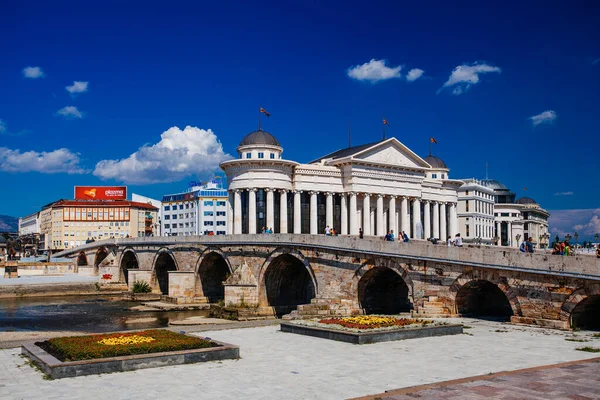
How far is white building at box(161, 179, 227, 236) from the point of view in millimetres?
113375

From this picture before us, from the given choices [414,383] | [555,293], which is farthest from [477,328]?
[414,383]

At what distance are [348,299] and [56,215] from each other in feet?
337

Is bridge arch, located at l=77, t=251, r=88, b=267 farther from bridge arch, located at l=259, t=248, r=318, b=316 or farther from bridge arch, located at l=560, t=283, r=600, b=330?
bridge arch, located at l=560, t=283, r=600, b=330

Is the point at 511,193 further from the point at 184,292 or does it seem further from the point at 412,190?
the point at 184,292

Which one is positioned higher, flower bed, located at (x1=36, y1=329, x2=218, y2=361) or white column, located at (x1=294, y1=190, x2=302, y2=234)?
white column, located at (x1=294, y1=190, x2=302, y2=234)

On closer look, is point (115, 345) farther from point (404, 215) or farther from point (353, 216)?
point (404, 215)

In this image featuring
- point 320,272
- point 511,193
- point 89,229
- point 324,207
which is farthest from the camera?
point 89,229

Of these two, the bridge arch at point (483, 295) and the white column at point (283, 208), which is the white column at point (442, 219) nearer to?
the white column at point (283, 208)

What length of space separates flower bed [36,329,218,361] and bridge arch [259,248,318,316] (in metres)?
20.1

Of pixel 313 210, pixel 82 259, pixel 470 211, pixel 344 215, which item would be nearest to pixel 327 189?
pixel 313 210

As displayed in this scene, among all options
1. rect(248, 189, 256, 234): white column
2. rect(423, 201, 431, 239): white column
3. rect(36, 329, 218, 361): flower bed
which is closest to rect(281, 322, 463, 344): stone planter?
rect(36, 329, 218, 361): flower bed

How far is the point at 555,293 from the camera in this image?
22484 millimetres

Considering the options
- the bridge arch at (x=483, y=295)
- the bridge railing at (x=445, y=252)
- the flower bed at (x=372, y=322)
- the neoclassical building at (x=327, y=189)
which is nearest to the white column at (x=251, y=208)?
the neoclassical building at (x=327, y=189)

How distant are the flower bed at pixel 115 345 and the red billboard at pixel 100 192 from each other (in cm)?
11140
